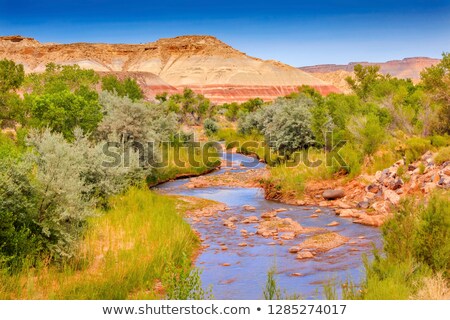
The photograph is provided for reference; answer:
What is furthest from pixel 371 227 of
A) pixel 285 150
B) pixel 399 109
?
pixel 285 150

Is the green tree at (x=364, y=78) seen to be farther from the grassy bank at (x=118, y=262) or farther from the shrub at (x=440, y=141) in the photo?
the grassy bank at (x=118, y=262)

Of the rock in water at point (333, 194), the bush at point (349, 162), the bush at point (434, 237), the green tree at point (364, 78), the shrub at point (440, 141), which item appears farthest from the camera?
the green tree at point (364, 78)

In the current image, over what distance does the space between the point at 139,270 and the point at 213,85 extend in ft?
536

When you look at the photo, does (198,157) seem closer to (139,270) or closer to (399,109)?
(399,109)

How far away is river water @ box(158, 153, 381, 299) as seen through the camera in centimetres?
1345

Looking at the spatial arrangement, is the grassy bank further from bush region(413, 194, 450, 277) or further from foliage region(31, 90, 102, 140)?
foliage region(31, 90, 102, 140)

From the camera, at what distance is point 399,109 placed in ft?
107

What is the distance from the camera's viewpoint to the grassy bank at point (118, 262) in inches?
444

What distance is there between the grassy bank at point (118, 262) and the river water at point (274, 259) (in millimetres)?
1182

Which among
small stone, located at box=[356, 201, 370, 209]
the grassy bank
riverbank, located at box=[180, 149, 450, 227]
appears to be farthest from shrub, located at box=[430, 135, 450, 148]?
the grassy bank

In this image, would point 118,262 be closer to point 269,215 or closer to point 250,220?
point 250,220

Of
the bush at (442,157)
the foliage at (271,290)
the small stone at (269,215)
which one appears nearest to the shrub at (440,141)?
the bush at (442,157)

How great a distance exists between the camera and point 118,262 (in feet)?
43.6

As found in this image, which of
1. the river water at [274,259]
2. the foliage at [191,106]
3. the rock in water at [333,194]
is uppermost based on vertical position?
the foliage at [191,106]
